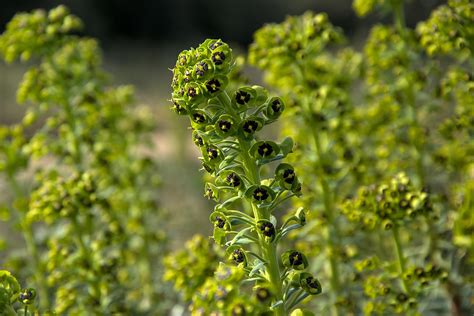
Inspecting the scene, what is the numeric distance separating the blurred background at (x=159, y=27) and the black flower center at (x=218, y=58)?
14.2m

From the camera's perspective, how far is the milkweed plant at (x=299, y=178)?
473 centimetres

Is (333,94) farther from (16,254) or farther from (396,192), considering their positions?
(16,254)

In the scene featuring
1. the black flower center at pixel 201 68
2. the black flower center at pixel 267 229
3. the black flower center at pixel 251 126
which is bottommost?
the black flower center at pixel 267 229

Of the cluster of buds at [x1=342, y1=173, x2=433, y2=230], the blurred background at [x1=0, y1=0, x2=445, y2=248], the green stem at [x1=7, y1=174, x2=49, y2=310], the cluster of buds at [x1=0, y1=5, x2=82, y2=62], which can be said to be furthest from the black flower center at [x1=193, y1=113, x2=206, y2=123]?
the blurred background at [x1=0, y1=0, x2=445, y2=248]

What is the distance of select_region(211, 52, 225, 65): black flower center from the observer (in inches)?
140

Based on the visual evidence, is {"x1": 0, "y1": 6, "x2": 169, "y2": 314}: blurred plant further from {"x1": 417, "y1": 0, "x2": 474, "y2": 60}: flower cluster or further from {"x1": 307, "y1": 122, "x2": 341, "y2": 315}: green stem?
{"x1": 417, "y1": 0, "x2": 474, "y2": 60}: flower cluster

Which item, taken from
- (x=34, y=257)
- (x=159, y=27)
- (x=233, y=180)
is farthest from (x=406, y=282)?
(x=159, y=27)

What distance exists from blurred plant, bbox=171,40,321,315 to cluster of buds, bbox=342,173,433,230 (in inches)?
39.5

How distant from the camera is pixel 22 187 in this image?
22.6ft

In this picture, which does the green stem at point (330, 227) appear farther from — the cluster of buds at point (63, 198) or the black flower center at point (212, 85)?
the black flower center at point (212, 85)

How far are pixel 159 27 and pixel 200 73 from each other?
2319 cm

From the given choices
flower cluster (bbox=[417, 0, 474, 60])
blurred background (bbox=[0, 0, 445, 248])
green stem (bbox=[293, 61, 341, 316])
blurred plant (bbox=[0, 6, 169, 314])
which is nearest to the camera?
flower cluster (bbox=[417, 0, 474, 60])

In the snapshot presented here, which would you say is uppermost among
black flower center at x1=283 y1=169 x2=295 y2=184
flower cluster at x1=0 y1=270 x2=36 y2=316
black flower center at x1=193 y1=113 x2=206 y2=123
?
black flower center at x1=193 y1=113 x2=206 y2=123

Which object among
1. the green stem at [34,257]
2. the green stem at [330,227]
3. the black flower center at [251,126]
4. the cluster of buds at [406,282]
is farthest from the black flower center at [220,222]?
the green stem at [34,257]
